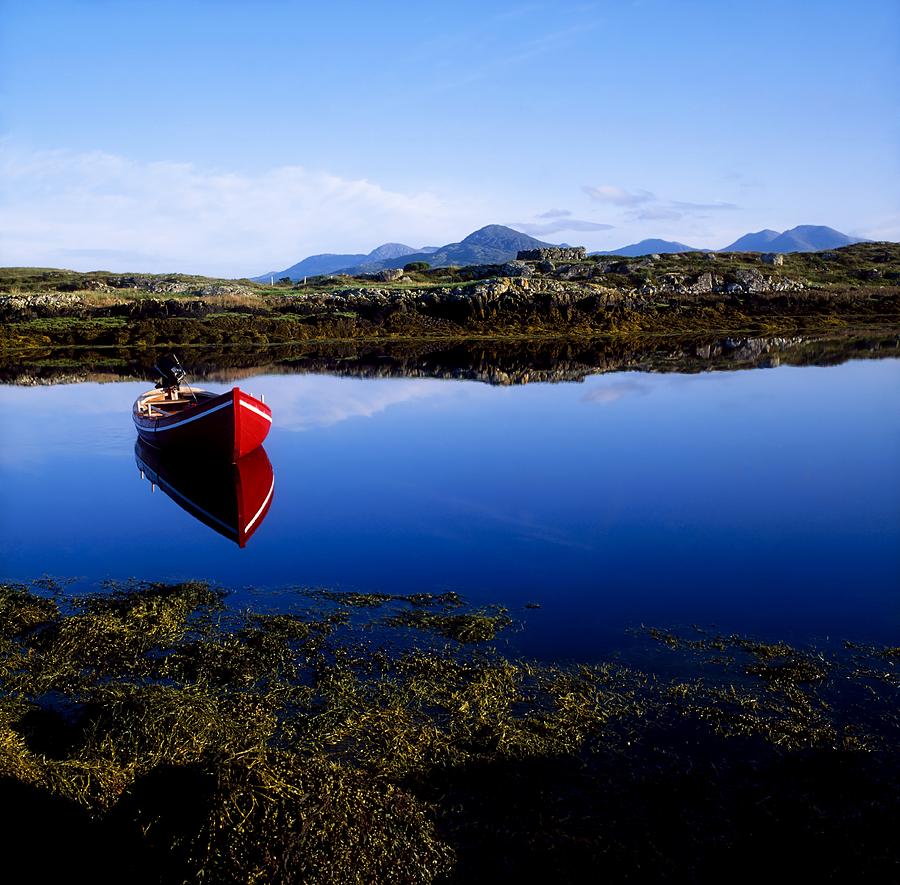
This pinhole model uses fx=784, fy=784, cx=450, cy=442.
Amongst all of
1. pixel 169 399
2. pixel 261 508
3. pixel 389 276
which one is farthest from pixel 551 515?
pixel 389 276

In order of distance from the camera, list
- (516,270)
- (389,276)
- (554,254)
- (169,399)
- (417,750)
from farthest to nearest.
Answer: (554,254) < (389,276) < (516,270) < (169,399) < (417,750)

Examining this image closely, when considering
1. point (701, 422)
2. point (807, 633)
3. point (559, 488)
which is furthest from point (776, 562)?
point (701, 422)

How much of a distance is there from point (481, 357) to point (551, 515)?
99.2 feet

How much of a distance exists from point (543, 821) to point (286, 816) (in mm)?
2115

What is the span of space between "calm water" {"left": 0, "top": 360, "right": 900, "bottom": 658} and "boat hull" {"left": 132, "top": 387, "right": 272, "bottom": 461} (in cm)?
119

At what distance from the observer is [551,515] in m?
15.1

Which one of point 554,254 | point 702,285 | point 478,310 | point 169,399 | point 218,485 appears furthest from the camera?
point 554,254

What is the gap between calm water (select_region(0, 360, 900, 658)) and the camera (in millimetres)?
10977

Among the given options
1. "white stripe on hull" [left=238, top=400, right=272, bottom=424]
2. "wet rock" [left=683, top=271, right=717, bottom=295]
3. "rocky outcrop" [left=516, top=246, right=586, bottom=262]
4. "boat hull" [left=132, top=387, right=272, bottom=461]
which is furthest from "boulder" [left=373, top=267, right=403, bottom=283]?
"boat hull" [left=132, top=387, right=272, bottom=461]

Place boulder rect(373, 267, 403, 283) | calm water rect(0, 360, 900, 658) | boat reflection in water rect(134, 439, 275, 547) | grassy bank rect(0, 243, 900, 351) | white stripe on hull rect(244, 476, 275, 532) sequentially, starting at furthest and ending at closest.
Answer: boulder rect(373, 267, 403, 283) → grassy bank rect(0, 243, 900, 351) → boat reflection in water rect(134, 439, 275, 547) → white stripe on hull rect(244, 476, 275, 532) → calm water rect(0, 360, 900, 658)

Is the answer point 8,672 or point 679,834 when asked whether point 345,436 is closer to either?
point 8,672

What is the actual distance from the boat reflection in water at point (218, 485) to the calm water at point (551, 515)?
28 centimetres

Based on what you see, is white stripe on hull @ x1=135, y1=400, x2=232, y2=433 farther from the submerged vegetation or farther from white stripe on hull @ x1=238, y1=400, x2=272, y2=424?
the submerged vegetation

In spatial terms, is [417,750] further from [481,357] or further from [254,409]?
[481,357]
